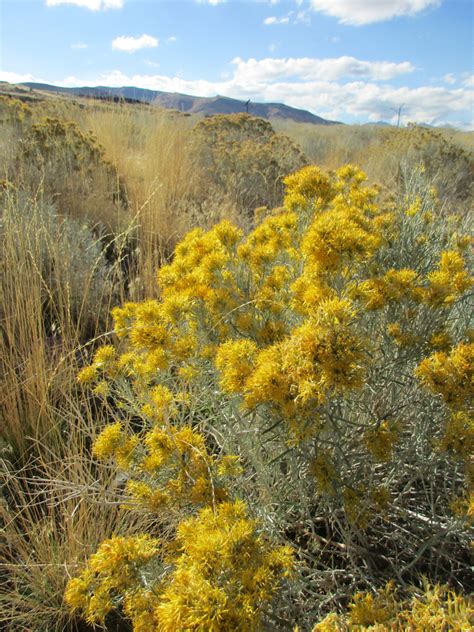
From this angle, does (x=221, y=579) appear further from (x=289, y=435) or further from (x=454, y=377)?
(x=454, y=377)

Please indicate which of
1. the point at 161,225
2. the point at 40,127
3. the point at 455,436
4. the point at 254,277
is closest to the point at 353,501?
the point at 455,436

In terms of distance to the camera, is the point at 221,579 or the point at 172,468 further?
the point at 172,468

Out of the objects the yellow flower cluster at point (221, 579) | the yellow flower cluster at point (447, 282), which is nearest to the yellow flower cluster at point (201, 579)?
the yellow flower cluster at point (221, 579)

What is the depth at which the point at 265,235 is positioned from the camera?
94.0 inches

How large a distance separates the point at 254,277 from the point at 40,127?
578 centimetres

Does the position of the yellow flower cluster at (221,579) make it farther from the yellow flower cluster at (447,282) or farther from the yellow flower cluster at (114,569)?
the yellow flower cluster at (447,282)

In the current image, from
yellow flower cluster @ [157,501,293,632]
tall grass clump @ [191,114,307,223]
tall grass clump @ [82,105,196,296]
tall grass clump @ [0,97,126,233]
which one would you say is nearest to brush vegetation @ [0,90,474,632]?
yellow flower cluster @ [157,501,293,632]

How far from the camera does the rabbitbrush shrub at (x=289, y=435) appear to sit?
50.3 inches

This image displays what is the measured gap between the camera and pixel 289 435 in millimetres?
1488

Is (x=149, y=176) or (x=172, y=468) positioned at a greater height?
(x=149, y=176)

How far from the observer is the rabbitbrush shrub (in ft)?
4.19

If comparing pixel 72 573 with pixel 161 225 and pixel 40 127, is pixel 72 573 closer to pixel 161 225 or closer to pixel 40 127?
pixel 161 225

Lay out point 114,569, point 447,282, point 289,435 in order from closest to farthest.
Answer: point 114,569, point 289,435, point 447,282

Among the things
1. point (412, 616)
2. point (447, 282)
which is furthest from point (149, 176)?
point (412, 616)
